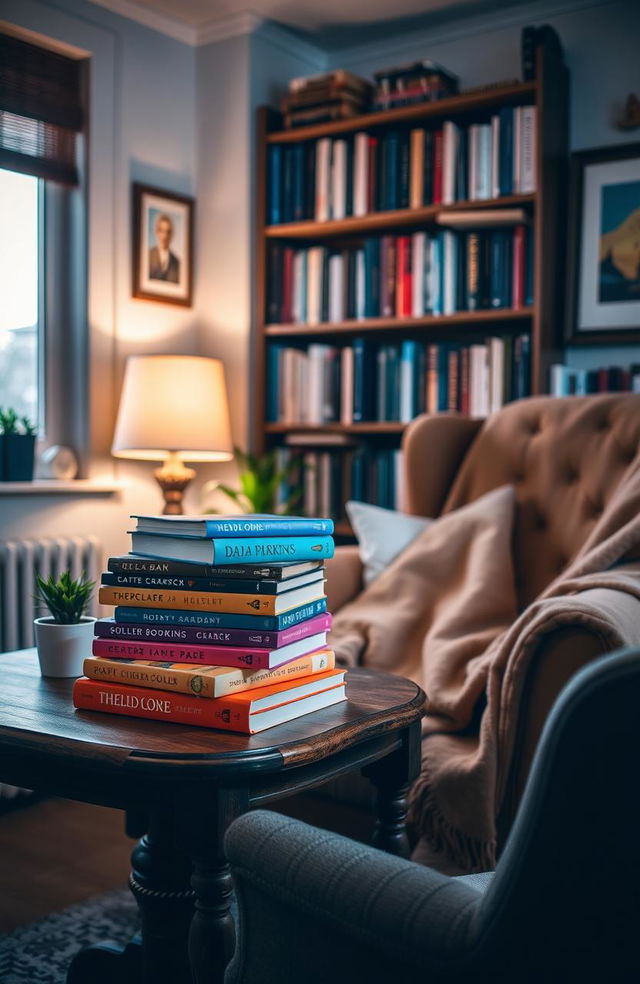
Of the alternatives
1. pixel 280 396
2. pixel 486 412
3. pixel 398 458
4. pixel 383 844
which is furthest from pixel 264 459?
pixel 383 844

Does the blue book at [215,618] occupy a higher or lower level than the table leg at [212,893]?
higher

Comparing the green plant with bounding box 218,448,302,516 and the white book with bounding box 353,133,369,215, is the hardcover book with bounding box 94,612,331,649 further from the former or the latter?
the white book with bounding box 353,133,369,215

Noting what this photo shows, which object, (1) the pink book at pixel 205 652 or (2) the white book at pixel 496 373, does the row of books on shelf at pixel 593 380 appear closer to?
(2) the white book at pixel 496 373

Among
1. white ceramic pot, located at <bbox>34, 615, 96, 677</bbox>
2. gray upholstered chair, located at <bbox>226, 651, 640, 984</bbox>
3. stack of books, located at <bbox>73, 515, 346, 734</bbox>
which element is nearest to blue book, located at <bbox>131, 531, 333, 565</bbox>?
stack of books, located at <bbox>73, 515, 346, 734</bbox>

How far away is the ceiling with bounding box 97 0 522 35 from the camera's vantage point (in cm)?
335

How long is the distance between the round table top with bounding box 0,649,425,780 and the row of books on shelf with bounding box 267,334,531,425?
6.19 ft

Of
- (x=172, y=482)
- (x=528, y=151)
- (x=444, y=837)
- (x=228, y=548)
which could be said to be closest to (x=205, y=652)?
(x=228, y=548)

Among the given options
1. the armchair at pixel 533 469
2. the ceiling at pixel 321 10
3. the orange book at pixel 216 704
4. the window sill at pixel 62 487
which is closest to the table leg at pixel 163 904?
the orange book at pixel 216 704

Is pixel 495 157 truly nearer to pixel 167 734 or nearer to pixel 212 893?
pixel 167 734

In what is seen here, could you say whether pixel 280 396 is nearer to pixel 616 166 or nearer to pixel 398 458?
pixel 398 458

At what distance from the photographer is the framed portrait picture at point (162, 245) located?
133 inches

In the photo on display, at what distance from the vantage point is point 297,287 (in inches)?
139

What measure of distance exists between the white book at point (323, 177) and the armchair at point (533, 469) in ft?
3.55

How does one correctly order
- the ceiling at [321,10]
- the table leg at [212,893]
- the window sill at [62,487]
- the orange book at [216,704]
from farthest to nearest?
the ceiling at [321,10] < the window sill at [62,487] < the orange book at [216,704] < the table leg at [212,893]
